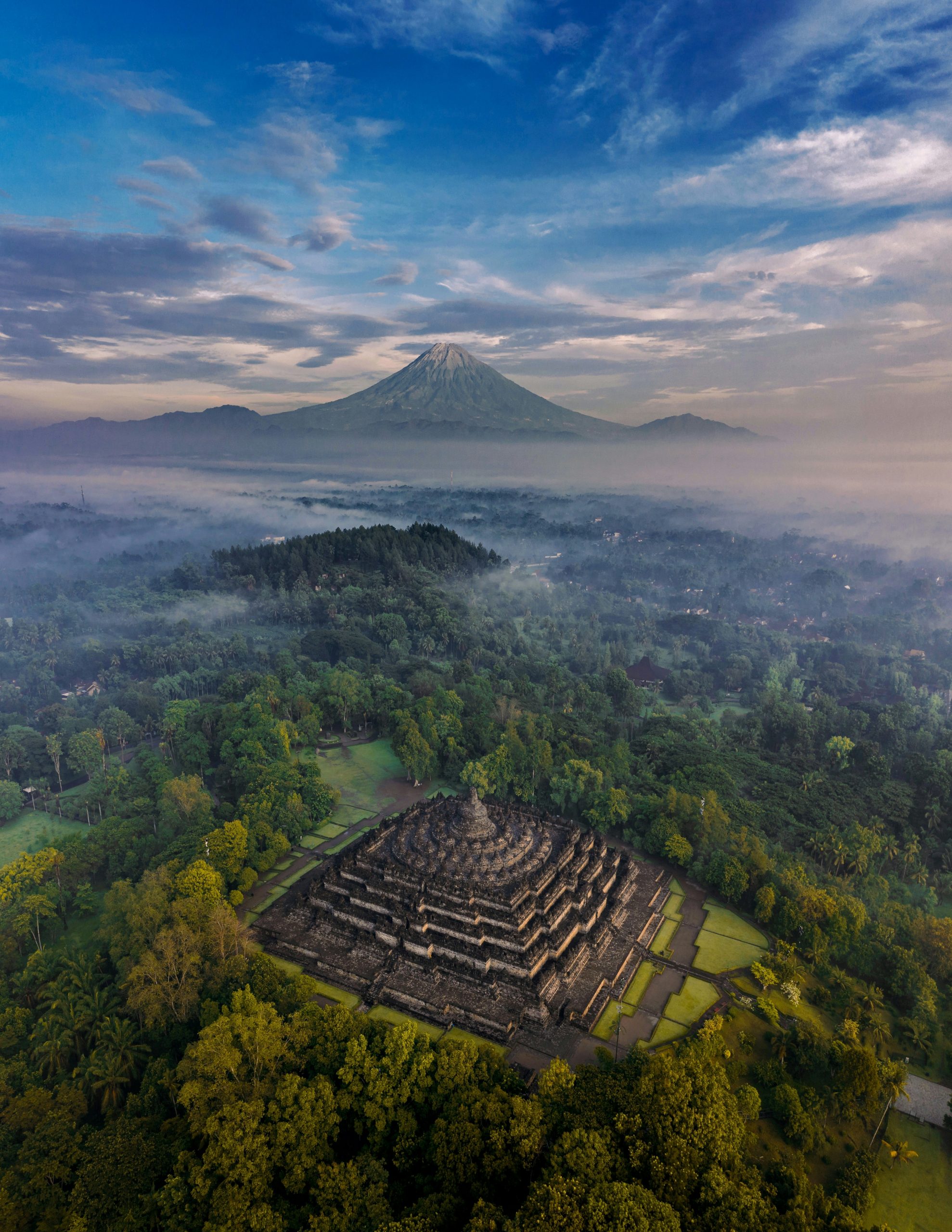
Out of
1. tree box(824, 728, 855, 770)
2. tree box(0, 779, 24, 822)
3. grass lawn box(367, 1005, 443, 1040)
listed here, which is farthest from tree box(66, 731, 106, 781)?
tree box(824, 728, 855, 770)

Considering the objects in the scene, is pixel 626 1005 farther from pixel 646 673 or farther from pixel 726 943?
pixel 646 673

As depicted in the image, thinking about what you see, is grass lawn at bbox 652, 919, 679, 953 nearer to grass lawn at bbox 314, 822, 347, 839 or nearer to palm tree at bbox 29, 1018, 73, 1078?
grass lawn at bbox 314, 822, 347, 839

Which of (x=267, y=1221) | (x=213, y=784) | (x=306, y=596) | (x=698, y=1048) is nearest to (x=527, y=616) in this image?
(x=306, y=596)

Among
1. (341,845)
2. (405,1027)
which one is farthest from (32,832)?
(405,1027)

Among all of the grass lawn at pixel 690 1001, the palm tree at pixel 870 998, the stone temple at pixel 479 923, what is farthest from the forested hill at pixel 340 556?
the palm tree at pixel 870 998

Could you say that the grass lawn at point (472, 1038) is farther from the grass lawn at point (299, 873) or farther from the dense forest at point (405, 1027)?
the grass lawn at point (299, 873)

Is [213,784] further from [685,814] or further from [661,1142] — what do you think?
[661,1142]
